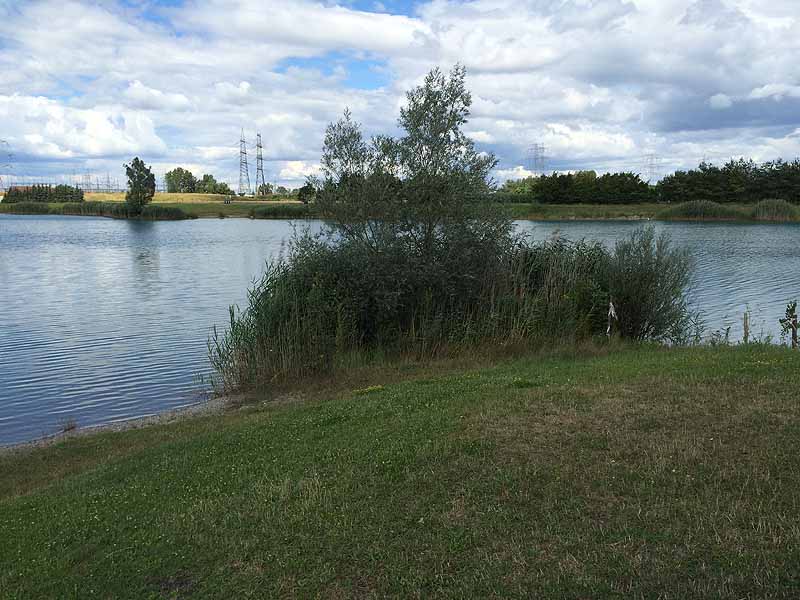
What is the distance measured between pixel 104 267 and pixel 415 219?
3122 centimetres

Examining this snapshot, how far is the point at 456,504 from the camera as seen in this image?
5.46 metres

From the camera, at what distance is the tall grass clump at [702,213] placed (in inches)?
3302

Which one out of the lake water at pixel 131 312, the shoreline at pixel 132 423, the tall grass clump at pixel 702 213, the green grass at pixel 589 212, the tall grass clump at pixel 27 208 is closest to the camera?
the shoreline at pixel 132 423

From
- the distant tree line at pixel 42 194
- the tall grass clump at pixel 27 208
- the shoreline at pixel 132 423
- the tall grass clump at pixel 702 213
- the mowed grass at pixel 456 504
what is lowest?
the shoreline at pixel 132 423

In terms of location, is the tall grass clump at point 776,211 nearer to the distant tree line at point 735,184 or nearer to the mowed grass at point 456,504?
the distant tree line at point 735,184

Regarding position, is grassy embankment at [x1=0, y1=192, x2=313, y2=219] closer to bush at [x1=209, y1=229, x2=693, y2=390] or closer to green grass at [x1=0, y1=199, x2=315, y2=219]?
green grass at [x1=0, y1=199, x2=315, y2=219]

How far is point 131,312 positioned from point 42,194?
148 m

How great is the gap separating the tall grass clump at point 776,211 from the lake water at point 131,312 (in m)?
30.6

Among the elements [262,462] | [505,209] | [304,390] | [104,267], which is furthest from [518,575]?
[104,267]

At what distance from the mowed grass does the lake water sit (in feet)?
20.3

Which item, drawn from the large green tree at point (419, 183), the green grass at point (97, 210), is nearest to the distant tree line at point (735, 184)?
the green grass at point (97, 210)

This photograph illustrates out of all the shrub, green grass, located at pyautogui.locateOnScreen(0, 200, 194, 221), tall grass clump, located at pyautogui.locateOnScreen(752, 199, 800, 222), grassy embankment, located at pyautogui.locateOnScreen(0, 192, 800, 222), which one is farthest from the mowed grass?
green grass, located at pyautogui.locateOnScreen(0, 200, 194, 221)

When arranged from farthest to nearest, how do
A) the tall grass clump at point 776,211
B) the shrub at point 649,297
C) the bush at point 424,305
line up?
the tall grass clump at point 776,211, the shrub at point 649,297, the bush at point 424,305

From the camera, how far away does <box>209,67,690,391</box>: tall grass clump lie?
1463cm
